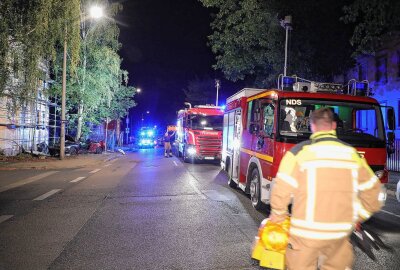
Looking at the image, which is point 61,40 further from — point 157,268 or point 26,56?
point 157,268

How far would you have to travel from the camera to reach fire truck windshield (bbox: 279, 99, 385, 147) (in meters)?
7.46

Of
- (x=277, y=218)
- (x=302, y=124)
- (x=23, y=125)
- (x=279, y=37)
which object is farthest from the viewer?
(x=23, y=125)

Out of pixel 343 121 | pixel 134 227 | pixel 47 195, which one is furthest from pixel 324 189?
pixel 47 195

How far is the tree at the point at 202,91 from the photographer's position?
5491cm

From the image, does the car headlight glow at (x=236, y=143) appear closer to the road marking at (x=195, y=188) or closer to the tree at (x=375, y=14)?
the road marking at (x=195, y=188)

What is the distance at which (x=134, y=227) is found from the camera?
7.04 metres

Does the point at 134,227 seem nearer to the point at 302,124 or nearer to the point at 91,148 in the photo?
the point at 302,124

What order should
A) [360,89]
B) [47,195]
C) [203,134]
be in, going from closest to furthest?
[360,89] < [47,195] < [203,134]

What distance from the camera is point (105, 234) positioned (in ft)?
21.5

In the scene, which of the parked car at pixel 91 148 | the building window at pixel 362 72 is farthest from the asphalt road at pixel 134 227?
the parked car at pixel 91 148

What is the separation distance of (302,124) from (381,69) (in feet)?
60.3

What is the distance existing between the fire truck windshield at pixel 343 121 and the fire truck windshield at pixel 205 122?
1318 centimetres

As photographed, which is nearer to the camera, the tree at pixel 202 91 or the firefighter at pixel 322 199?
the firefighter at pixel 322 199

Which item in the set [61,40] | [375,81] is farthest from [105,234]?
[375,81]
